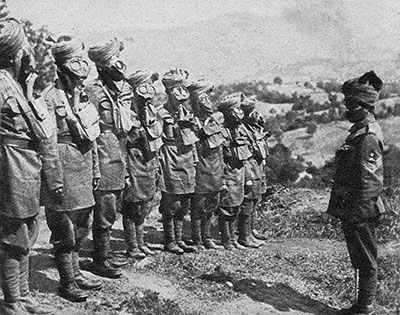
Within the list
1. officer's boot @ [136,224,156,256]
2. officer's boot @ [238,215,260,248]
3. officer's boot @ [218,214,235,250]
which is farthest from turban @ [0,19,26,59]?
officer's boot @ [238,215,260,248]

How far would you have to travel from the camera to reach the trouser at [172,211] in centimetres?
773

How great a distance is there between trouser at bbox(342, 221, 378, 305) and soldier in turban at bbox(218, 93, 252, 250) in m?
2.68

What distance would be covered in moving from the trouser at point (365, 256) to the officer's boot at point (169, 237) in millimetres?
2684

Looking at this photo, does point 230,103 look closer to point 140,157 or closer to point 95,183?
point 140,157

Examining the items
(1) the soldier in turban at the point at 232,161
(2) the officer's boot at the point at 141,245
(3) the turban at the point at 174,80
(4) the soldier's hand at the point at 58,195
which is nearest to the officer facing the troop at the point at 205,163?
(1) the soldier in turban at the point at 232,161

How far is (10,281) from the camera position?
4.67 metres

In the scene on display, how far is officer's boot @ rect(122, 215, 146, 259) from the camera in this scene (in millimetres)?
7216

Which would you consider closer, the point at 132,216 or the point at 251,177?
the point at 132,216

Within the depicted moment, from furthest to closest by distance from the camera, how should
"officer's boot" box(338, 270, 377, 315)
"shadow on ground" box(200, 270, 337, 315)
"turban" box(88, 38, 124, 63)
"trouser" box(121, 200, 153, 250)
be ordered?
"trouser" box(121, 200, 153, 250) → "turban" box(88, 38, 124, 63) → "shadow on ground" box(200, 270, 337, 315) → "officer's boot" box(338, 270, 377, 315)

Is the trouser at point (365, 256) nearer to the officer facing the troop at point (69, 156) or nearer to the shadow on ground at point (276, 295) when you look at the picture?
the shadow on ground at point (276, 295)

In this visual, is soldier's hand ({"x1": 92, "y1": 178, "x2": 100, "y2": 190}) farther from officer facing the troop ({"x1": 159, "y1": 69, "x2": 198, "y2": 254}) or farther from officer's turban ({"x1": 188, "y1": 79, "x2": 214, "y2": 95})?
officer's turban ({"x1": 188, "y1": 79, "x2": 214, "y2": 95})

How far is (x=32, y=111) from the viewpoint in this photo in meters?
4.66

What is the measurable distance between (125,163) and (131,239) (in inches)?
47.8

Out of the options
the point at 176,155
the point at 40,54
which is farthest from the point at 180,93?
the point at 40,54
